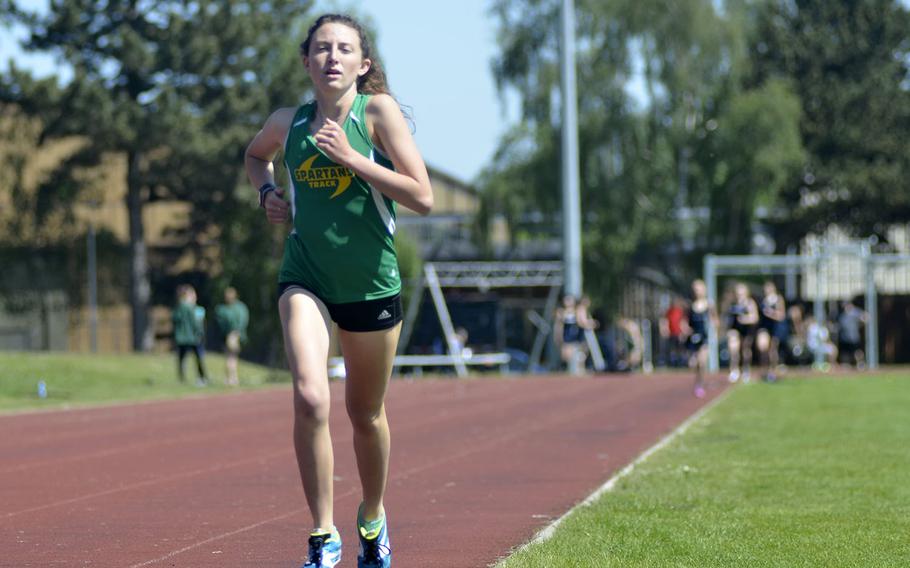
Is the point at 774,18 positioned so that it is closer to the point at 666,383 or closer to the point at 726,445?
the point at 666,383

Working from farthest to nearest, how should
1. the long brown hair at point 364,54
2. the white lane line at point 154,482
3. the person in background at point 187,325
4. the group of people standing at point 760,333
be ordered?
the person in background at point 187,325 < the group of people standing at point 760,333 < the white lane line at point 154,482 < the long brown hair at point 364,54

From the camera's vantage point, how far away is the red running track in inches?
294

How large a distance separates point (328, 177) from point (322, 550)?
1.31 m

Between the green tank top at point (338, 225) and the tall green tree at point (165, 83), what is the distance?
1583 inches

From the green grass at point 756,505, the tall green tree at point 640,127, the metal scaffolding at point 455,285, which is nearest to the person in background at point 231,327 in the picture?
the metal scaffolding at point 455,285

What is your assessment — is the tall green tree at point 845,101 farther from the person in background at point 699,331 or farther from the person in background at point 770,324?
the person in background at point 699,331

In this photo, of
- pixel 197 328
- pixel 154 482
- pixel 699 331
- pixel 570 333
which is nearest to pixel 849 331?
pixel 570 333

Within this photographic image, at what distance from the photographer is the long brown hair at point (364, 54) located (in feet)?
19.7

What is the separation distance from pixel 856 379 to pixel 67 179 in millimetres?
27648

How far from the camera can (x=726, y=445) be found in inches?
527

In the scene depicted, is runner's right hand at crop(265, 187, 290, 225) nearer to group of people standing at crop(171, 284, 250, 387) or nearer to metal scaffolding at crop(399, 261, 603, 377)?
group of people standing at crop(171, 284, 250, 387)

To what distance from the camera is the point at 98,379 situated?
104 feet

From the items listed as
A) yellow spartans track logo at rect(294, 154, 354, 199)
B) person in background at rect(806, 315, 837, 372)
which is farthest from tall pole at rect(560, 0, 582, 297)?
yellow spartans track logo at rect(294, 154, 354, 199)

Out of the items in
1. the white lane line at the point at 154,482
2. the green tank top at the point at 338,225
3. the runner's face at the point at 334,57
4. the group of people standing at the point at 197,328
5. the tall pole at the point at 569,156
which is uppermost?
the tall pole at the point at 569,156
